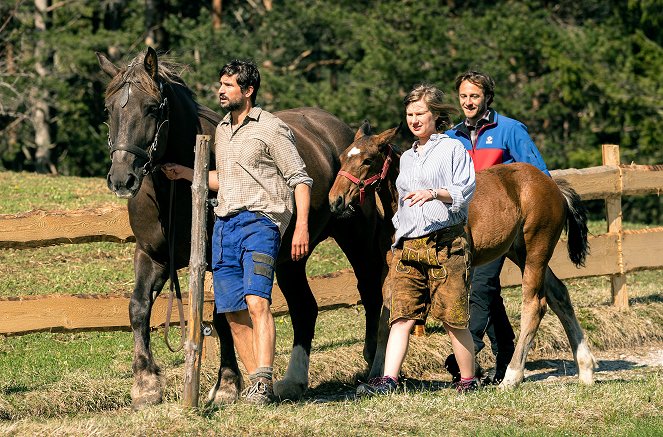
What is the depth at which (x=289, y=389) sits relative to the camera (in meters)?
8.17

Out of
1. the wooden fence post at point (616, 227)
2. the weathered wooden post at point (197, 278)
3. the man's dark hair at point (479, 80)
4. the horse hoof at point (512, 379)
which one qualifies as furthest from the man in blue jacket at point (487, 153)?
the wooden fence post at point (616, 227)

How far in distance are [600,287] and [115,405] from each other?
23.5 ft

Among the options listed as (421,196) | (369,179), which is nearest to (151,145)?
(369,179)

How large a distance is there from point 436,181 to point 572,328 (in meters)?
2.29

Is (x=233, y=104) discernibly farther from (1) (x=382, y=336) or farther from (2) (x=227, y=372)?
(1) (x=382, y=336)

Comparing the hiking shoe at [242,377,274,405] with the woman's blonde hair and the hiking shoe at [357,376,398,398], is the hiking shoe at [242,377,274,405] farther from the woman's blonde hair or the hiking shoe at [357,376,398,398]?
the woman's blonde hair

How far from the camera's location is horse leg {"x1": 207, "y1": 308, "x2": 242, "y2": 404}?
7555 millimetres

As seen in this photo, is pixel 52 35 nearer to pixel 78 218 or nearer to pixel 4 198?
pixel 4 198

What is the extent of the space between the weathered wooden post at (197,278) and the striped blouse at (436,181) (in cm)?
135

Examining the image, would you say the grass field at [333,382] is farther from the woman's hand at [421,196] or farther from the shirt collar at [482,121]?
the shirt collar at [482,121]

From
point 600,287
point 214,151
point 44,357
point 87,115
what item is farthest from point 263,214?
point 87,115

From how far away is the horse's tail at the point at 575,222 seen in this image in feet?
28.9

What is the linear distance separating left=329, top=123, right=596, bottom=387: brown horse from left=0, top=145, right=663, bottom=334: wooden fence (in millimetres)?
1675

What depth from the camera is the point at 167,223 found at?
7402 mm
